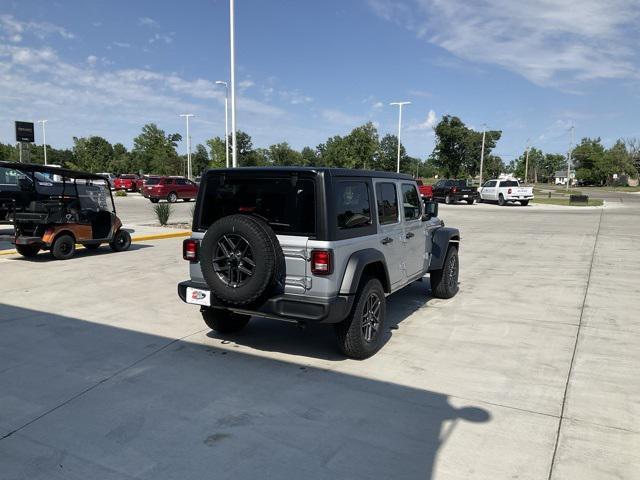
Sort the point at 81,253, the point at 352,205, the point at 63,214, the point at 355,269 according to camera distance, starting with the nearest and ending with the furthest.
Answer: the point at 355,269 < the point at 352,205 < the point at 63,214 < the point at 81,253

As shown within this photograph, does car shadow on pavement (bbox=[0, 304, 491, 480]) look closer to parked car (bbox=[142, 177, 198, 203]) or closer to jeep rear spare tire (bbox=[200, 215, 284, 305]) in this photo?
jeep rear spare tire (bbox=[200, 215, 284, 305])

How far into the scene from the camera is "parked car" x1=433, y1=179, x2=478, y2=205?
34.9 m

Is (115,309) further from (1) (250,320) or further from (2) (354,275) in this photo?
(2) (354,275)

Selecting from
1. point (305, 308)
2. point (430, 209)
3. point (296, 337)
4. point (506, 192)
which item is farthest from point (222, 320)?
Answer: point (506, 192)

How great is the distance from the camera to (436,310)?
6750mm

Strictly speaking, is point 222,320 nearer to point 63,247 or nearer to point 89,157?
point 63,247

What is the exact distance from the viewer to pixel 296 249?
436 cm

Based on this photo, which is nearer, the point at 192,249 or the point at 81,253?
the point at 192,249

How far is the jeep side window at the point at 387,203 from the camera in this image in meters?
5.31

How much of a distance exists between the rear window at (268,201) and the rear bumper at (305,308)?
600 mm

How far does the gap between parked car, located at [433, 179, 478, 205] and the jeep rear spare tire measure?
106 feet

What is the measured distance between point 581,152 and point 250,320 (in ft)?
379

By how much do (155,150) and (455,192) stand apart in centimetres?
4720

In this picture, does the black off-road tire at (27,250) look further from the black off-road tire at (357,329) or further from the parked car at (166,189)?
the parked car at (166,189)
